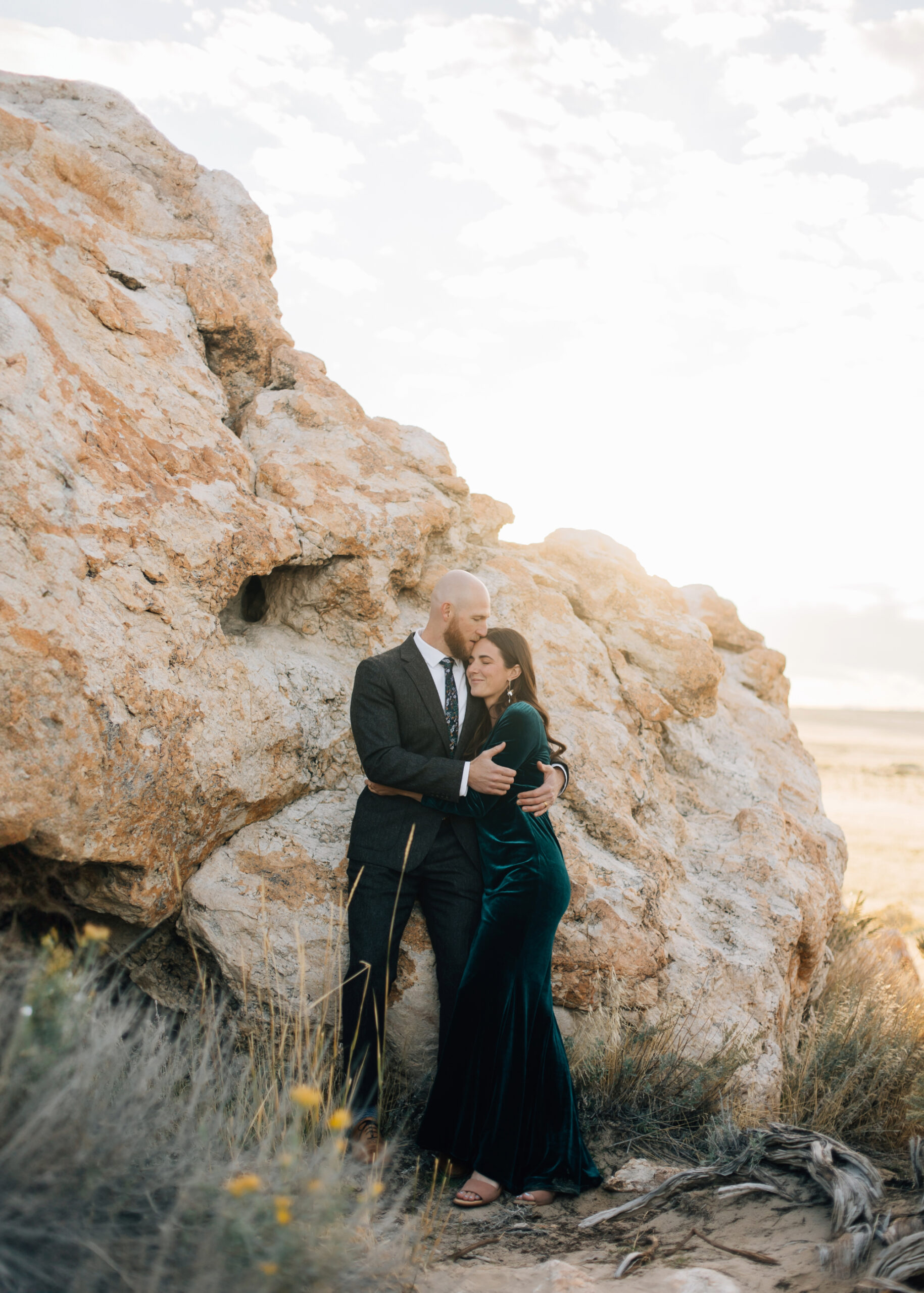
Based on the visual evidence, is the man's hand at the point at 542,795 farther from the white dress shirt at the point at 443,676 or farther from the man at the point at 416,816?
the white dress shirt at the point at 443,676

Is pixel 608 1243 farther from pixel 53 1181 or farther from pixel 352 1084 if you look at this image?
pixel 53 1181

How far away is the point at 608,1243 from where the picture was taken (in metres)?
2.93

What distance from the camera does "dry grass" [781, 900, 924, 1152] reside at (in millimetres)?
4082

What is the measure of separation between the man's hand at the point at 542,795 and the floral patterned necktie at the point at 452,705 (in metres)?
0.44

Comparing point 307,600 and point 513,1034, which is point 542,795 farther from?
point 307,600

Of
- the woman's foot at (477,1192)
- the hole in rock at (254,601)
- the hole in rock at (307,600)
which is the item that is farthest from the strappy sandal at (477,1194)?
the hole in rock at (254,601)

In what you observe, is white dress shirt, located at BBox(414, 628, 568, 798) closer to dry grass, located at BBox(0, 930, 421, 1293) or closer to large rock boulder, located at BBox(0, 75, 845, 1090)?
large rock boulder, located at BBox(0, 75, 845, 1090)

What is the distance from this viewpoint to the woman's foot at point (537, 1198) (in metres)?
3.30

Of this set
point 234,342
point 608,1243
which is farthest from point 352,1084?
point 234,342

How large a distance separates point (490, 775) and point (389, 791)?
0.53 m

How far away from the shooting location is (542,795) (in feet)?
12.1

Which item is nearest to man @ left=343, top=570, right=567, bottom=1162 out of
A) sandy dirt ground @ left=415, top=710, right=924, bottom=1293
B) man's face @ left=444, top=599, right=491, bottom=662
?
man's face @ left=444, top=599, right=491, bottom=662

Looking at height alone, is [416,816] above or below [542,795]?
below

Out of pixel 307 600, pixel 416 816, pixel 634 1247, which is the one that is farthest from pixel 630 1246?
pixel 307 600
